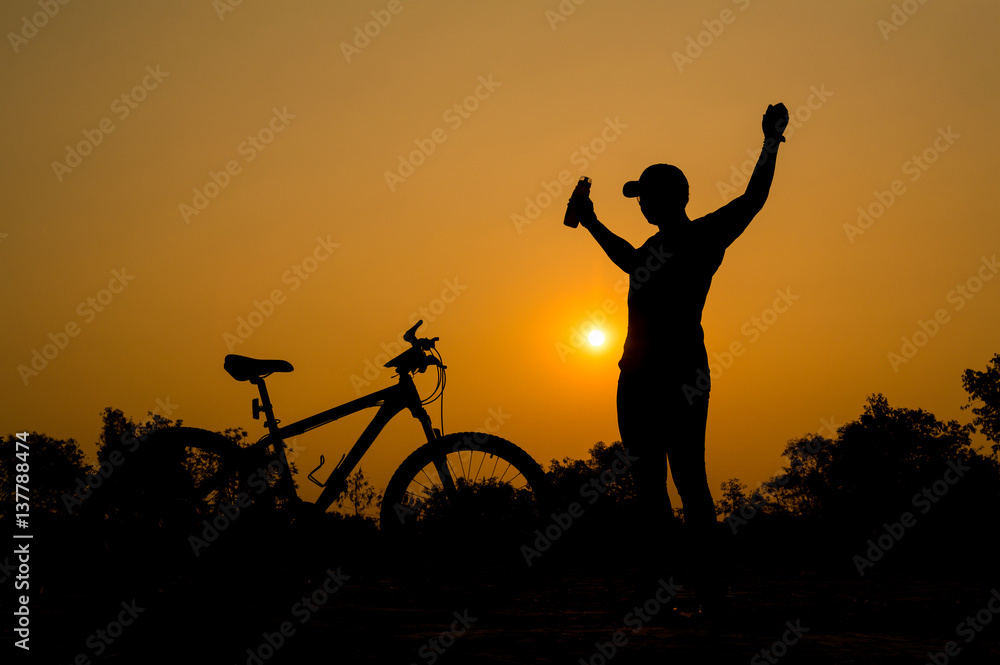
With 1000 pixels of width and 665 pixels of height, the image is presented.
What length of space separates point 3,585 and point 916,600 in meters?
7.24

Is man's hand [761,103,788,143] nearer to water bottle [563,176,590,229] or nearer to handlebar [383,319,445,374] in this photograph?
water bottle [563,176,590,229]

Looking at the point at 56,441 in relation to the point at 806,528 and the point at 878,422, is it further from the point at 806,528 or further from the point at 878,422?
the point at 878,422

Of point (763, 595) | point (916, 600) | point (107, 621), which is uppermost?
point (107, 621)

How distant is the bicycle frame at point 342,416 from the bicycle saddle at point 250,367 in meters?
0.07

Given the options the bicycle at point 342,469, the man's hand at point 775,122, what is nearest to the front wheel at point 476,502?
the bicycle at point 342,469

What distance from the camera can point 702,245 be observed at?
4.95 m

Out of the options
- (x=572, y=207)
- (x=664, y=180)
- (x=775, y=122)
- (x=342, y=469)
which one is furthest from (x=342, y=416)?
(x=775, y=122)

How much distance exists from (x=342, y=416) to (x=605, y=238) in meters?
2.12

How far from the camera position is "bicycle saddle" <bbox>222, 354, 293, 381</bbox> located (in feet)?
17.2

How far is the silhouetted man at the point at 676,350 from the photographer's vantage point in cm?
492

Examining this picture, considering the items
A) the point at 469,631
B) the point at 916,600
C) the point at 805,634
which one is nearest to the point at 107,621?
the point at 469,631

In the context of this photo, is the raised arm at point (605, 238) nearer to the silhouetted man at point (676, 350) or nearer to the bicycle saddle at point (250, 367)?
the silhouetted man at point (676, 350)

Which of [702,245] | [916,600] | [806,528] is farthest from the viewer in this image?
[806,528]

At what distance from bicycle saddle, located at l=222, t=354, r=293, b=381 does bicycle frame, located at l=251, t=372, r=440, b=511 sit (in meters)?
0.07
